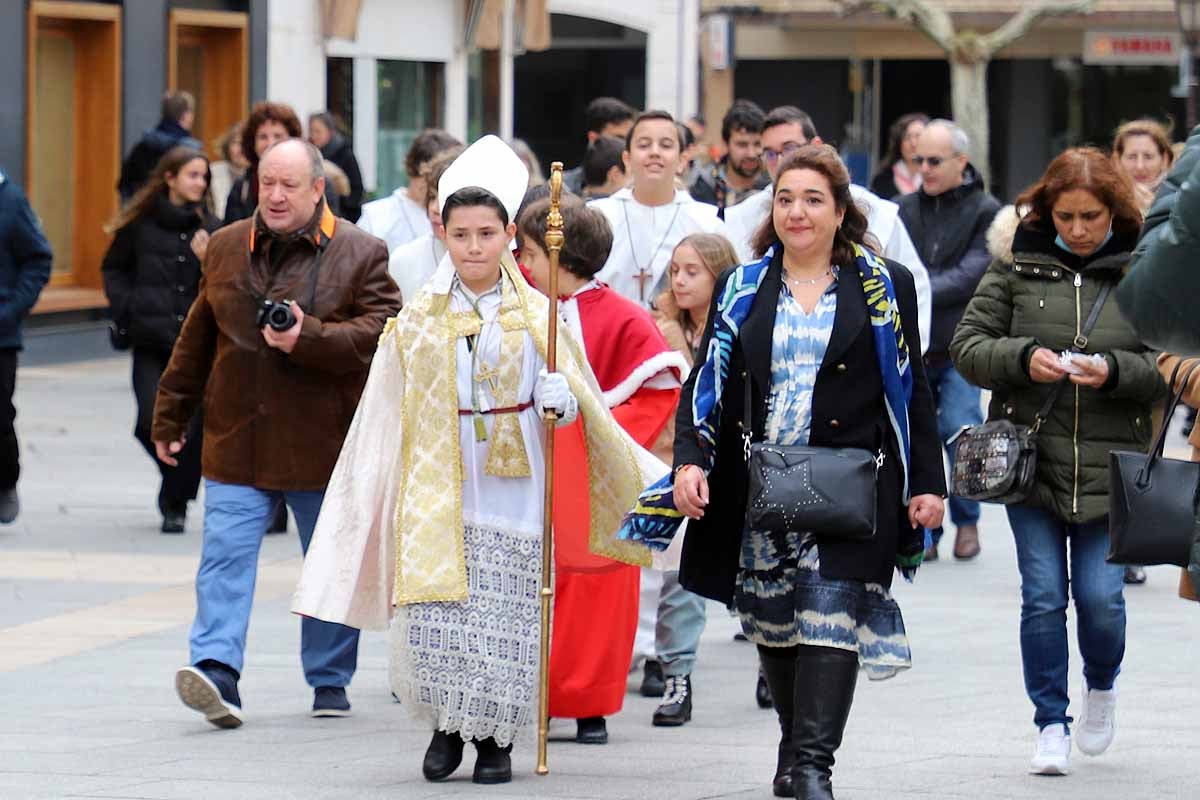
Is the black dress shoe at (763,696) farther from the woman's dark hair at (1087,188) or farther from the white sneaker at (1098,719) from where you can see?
the woman's dark hair at (1087,188)

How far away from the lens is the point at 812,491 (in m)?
6.02

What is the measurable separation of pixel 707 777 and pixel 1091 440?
4.84 feet

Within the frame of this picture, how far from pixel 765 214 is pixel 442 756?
3.68m

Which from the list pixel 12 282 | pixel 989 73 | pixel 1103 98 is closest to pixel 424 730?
pixel 12 282

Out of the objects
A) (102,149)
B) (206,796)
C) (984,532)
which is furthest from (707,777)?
(102,149)

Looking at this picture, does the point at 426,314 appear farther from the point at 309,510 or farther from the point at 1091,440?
the point at 1091,440

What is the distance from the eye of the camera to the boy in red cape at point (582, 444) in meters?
7.09

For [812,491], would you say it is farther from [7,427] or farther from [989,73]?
[989,73]

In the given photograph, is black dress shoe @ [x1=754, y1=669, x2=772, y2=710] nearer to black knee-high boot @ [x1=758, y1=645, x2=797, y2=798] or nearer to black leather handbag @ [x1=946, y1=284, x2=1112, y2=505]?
black leather handbag @ [x1=946, y1=284, x2=1112, y2=505]

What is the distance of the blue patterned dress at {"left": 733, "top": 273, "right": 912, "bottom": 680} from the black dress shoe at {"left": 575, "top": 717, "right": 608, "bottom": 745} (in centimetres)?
120

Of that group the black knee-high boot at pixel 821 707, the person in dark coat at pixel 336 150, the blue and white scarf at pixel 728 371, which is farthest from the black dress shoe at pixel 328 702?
the person in dark coat at pixel 336 150

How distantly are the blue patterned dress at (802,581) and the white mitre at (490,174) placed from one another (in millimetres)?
929

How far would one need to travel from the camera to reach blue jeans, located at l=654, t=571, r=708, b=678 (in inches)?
312

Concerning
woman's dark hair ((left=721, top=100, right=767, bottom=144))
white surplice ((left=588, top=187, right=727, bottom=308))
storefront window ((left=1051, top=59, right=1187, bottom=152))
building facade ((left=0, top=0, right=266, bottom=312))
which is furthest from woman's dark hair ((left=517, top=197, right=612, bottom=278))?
storefront window ((left=1051, top=59, right=1187, bottom=152))
